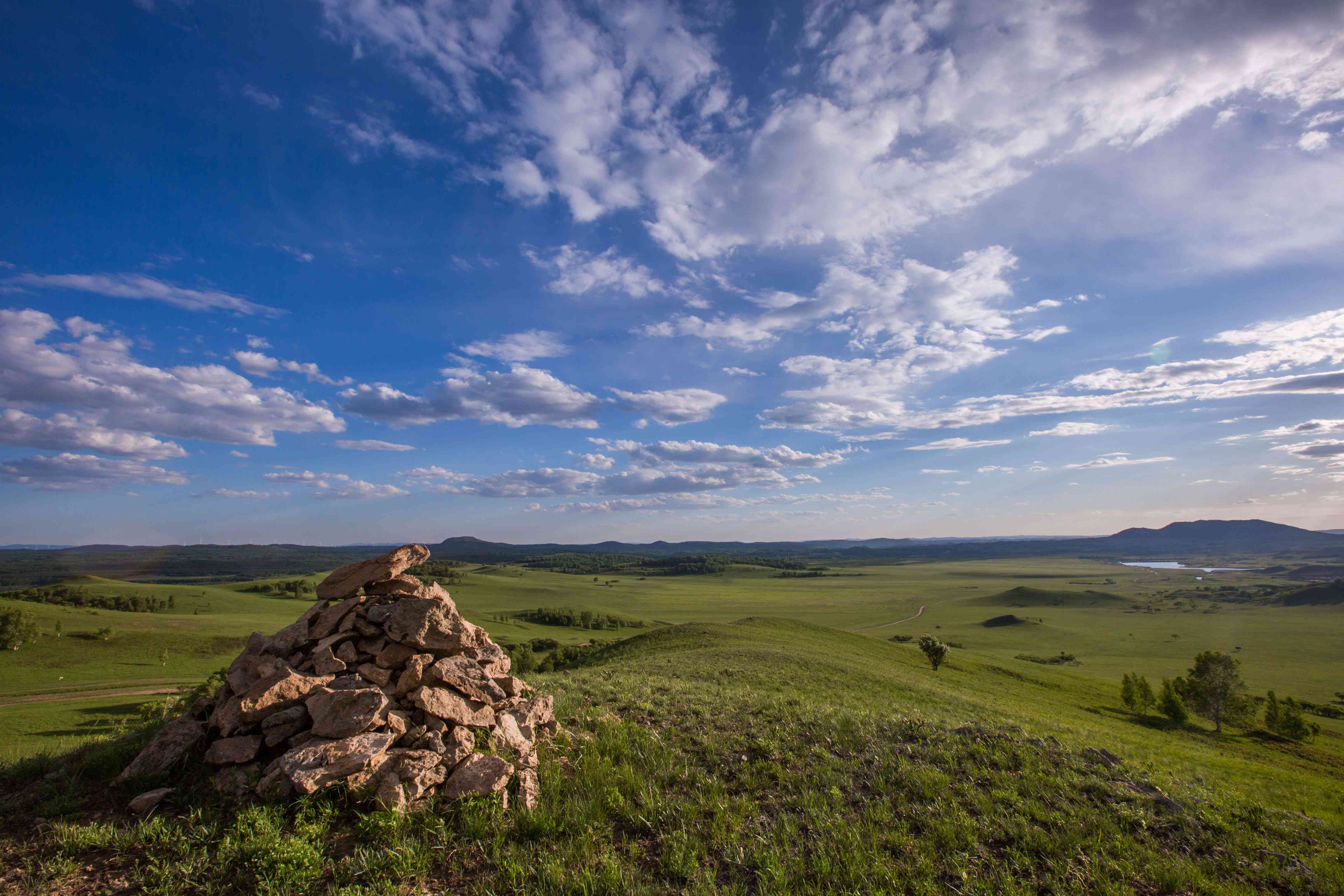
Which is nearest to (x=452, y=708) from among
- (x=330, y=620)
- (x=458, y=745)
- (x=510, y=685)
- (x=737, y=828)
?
(x=458, y=745)

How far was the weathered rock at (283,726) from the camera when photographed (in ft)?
28.6

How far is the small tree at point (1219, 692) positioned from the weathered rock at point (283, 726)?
69.1m

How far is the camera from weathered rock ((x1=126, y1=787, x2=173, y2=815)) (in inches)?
303

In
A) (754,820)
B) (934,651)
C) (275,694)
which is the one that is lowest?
(934,651)

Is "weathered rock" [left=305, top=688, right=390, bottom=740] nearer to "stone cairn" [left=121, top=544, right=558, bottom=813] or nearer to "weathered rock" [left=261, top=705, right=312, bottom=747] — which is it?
→ "stone cairn" [left=121, top=544, right=558, bottom=813]

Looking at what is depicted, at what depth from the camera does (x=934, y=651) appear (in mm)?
51375

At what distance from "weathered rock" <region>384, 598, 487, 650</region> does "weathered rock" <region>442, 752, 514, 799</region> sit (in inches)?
104

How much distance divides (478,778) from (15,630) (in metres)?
101

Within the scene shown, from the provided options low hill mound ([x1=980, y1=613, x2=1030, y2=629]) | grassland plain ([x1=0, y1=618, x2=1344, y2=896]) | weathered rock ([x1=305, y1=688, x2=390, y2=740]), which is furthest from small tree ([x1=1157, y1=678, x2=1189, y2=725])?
low hill mound ([x1=980, y1=613, x2=1030, y2=629])

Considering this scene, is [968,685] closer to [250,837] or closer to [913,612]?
[250,837]

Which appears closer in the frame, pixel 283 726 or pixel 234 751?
pixel 234 751

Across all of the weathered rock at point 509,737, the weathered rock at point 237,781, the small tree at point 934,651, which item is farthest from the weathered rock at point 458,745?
the small tree at point 934,651

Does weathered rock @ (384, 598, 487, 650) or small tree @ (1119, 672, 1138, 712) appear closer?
weathered rock @ (384, 598, 487, 650)

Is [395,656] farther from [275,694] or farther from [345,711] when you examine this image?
[275,694]
